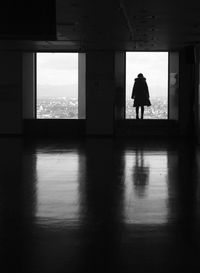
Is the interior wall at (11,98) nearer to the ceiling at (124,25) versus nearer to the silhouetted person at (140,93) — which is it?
the ceiling at (124,25)

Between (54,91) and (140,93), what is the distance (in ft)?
11.3

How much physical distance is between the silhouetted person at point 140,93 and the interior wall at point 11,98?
4.51m

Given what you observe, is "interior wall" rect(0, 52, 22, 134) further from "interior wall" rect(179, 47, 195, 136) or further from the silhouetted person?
"interior wall" rect(179, 47, 195, 136)

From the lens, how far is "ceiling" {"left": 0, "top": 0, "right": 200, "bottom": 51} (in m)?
9.95

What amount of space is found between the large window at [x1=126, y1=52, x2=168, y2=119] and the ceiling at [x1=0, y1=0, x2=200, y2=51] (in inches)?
75.7

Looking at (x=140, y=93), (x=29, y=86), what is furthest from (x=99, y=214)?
(x=140, y=93)

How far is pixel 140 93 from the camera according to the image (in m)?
21.2

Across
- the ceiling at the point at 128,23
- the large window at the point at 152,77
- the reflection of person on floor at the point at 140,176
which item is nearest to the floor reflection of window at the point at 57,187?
the reflection of person on floor at the point at 140,176

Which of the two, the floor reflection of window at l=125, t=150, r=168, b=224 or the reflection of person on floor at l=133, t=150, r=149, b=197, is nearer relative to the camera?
the floor reflection of window at l=125, t=150, r=168, b=224

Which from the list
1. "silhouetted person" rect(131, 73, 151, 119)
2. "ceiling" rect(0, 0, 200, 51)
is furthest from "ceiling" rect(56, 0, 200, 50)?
"silhouetted person" rect(131, 73, 151, 119)

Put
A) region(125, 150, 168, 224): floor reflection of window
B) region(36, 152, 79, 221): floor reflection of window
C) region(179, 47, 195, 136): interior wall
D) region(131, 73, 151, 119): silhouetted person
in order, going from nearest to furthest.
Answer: region(125, 150, 168, 224): floor reflection of window
region(36, 152, 79, 221): floor reflection of window
region(179, 47, 195, 136): interior wall
region(131, 73, 151, 119): silhouetted person

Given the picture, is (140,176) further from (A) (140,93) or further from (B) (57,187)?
(A) (140,93)

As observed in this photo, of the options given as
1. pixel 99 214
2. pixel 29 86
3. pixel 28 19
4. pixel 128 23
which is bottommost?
pixel 99 214

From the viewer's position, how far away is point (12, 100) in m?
19.9
